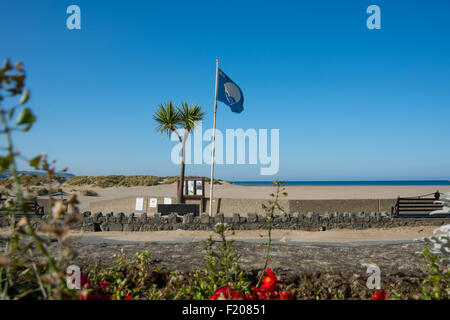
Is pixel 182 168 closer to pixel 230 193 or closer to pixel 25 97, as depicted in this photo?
pixel 230 193

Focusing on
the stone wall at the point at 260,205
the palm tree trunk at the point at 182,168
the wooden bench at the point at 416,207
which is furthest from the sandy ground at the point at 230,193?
the wooden bench at the point at 416,207

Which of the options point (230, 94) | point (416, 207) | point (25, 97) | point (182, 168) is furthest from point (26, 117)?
point (182, 168)

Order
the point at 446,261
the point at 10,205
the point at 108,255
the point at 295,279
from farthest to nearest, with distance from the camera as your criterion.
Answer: the point at 108,255 < the point at 295,279 < the point at 446,261 < the point at 10,205

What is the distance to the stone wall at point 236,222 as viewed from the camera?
467 inches

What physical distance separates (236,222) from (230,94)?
683 centimetres

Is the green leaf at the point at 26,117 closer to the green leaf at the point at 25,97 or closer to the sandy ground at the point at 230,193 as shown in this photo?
the green leaf at the point at 25,97

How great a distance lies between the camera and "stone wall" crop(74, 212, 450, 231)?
11.9 m

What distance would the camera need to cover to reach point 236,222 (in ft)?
39.0

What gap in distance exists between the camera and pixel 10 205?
169cm

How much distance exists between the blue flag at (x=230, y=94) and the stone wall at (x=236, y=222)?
19.7 ft
